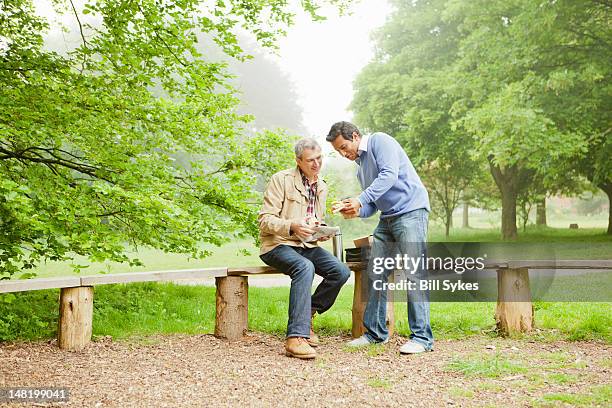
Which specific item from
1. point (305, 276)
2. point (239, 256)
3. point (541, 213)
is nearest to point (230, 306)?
point (305, 276)

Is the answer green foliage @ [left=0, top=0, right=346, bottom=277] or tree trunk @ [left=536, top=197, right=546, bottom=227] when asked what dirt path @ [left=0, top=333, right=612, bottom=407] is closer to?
green foliage @ [left=0, top=0, right=346, bottom=277]

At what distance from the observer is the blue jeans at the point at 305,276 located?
14.8ft

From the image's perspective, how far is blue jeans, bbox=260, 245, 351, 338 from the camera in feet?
14.8

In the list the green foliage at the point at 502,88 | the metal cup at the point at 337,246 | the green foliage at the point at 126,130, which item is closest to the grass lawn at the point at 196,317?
the green foliage at the point at 126,130

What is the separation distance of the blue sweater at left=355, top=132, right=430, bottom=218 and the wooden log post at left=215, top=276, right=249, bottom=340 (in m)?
1.31

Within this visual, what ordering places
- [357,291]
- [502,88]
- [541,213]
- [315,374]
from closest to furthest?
[315,374]
[357,291]
[502,88]
[541,213]

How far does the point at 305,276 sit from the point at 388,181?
93 centimetres

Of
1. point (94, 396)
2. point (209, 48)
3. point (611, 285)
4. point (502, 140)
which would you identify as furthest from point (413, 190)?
point (209, 48)

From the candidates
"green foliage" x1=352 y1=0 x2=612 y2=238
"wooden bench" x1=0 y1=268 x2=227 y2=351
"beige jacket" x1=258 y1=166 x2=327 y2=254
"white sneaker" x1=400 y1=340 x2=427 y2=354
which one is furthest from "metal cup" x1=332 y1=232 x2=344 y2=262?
"green foliage" x1=352 y1=0 x2=612 y2=238

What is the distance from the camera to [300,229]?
4.54 meters

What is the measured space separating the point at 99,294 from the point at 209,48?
21586 mm

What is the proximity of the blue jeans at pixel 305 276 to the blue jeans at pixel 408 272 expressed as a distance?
29cm

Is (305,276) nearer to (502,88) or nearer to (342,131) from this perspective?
(342,131)

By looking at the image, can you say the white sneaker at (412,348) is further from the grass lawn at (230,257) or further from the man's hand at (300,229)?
the grass lawn at (230,257)
